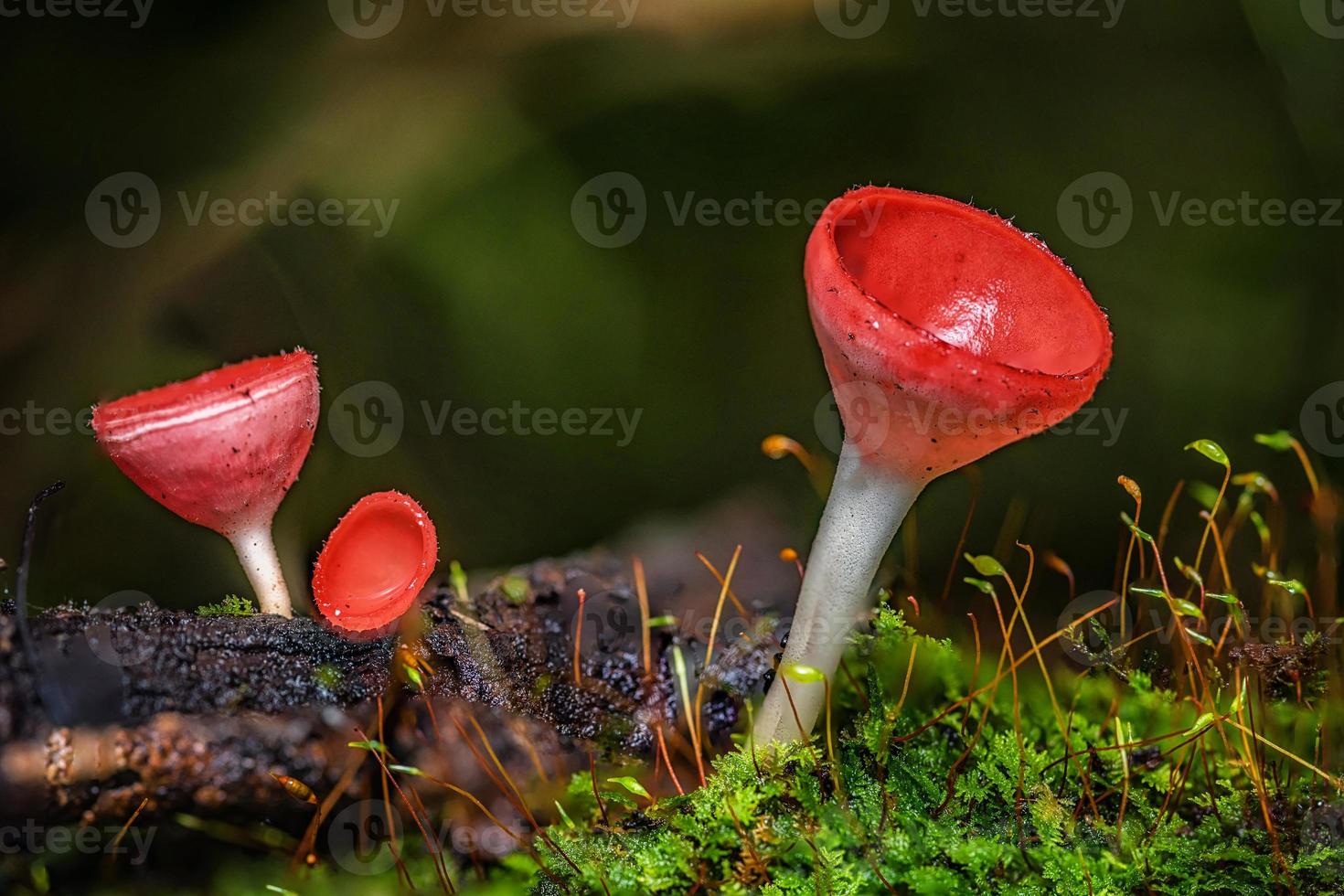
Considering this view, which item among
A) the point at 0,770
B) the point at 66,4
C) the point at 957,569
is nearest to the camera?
the point at 0,770

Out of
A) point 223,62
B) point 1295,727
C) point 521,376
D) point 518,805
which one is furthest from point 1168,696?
point 223,62

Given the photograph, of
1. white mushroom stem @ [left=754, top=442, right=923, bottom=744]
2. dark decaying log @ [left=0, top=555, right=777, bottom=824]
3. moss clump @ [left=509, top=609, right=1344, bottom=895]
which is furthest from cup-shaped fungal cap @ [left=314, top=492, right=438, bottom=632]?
white mushroom stem @ [left=754, top=442, right=923, bottom=744]

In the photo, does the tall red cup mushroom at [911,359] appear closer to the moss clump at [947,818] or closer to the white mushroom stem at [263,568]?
the moss clump at [947,818]

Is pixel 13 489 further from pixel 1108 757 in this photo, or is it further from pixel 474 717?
pixel 1108 757

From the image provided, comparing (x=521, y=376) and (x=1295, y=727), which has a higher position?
(x=521, y=376)

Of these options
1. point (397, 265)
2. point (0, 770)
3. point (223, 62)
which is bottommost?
point (0, 770)

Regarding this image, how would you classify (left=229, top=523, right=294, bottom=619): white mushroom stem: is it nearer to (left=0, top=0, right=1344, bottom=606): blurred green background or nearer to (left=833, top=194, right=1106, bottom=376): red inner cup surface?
(left=0, top=0, right=1344, bottom=606): blurred green background

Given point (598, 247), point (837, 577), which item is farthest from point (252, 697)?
point (598, 247)

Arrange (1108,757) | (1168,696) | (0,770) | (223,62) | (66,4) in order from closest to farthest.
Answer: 1. (0,770)
2. (1108,757)
3. (1168,696)
4. (66,4)
5. (223,62)
